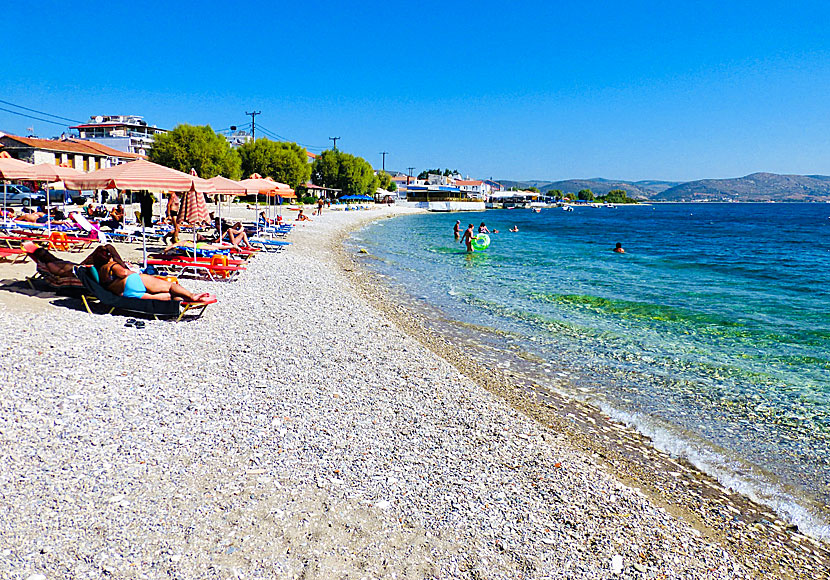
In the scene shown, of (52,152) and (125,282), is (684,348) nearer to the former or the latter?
(125,282)

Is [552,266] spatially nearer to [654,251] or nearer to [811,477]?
[654,251]

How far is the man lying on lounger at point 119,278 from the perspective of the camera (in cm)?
929

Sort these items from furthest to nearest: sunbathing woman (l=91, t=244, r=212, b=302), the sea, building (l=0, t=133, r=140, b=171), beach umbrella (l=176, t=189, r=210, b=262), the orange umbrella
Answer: building (l=0, t=133, r=140, b=171)
beach umbrella (l=176, t=189, r=210, b=262)
the orange umbrella
sunbathing woman (l=91, t=244, r=212, b=302)
the sea

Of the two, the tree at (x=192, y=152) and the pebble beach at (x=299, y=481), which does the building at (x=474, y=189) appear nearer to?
the tree at (x=192, y=152)

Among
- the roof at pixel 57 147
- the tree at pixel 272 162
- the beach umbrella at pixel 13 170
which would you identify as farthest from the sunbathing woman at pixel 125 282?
the tree at pixel 272 162

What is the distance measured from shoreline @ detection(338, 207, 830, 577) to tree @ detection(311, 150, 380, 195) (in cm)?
8716

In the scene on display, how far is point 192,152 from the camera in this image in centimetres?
5628

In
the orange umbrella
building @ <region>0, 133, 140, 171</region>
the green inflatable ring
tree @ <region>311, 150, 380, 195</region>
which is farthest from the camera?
tree @ <region>311, 150, 380, 195</region>

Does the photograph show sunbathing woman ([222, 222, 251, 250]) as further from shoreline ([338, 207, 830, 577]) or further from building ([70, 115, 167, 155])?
building ([70, 115, 167, 155])

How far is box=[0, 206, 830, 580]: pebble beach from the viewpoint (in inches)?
156

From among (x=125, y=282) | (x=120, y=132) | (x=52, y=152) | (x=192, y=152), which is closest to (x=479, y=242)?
(x=125, y=282)

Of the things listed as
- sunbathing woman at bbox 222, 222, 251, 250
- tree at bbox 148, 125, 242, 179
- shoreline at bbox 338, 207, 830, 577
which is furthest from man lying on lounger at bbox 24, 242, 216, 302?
tree at bbox 148, 125, 242, 179

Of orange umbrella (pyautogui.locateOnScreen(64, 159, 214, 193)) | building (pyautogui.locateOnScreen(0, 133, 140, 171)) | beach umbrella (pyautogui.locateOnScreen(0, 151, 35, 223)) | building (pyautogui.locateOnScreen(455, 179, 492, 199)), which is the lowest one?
orange umbrella (pyautogui.locateOnScreen(64, 159, 214, 193))

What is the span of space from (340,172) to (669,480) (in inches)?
3646
